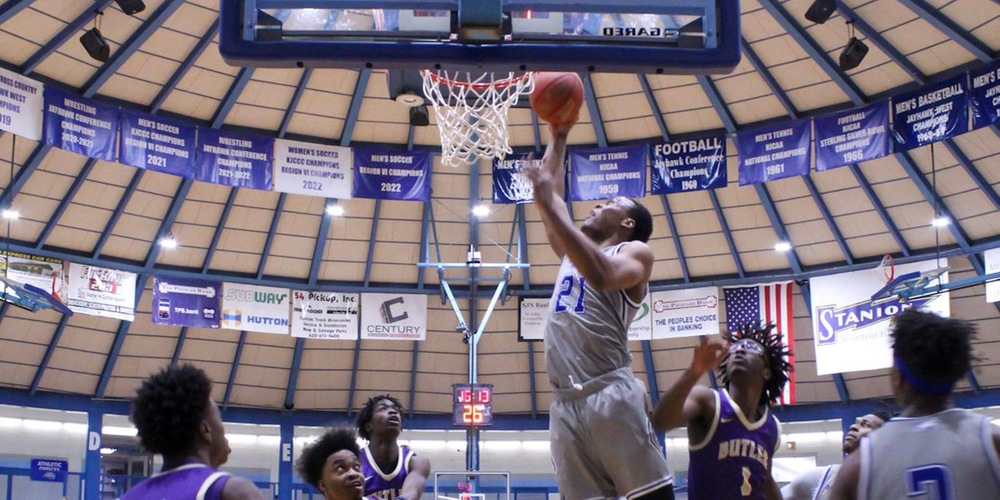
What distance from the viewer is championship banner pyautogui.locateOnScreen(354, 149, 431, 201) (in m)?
21.4

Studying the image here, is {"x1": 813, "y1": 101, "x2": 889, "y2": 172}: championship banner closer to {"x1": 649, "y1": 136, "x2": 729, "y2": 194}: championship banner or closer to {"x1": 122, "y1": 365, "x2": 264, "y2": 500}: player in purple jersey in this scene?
{"x1": 649, "y1": 136, "x2": 729, "y2": 194}: championship banner

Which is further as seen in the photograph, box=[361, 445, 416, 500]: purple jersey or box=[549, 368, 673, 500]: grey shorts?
box=[361, 445, 416, 500]: purple jersey

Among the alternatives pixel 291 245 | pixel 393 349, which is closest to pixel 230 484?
pixel 291 245

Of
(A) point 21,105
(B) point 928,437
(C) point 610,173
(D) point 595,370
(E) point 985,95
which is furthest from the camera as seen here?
(C) point 610,173

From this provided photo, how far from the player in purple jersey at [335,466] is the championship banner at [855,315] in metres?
16.7

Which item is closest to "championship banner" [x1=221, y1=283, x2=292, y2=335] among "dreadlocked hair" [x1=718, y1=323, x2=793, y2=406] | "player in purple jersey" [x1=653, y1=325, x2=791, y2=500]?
"dreadlocked hair" [x1=718, y1=323, x2=793, y2=406]

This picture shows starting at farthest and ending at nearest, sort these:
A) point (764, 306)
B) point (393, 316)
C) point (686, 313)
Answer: point (393, 316), point (686, 313), point (764, 306)

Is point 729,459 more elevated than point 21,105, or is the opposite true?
point 21,105

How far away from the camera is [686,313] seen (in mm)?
25438

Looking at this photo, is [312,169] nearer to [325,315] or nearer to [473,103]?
[473,103]

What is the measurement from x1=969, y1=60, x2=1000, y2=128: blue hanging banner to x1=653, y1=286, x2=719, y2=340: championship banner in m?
8.38

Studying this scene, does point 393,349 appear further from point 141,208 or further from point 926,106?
point 926,106

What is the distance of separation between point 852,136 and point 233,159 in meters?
10.9

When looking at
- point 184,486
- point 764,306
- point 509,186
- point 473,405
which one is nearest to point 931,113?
point 764,306
